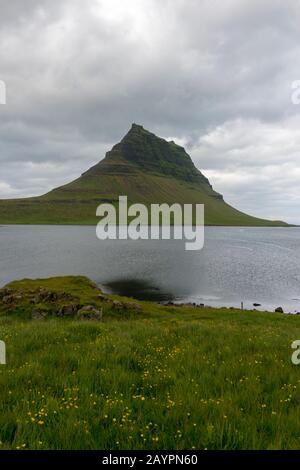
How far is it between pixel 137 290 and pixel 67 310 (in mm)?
31511

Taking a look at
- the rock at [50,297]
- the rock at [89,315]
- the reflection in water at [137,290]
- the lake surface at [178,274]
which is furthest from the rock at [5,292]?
the lake surface at [178,274]

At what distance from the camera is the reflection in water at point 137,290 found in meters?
59.0

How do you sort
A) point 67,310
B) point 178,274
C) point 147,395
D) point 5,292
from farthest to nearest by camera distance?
point 178,274
point 5,292
point 67,310
point 147,395

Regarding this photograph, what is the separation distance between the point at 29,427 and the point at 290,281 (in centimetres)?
7719

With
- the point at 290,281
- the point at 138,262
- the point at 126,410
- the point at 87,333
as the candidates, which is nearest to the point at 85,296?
the point at 87,333

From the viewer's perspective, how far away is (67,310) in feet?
109

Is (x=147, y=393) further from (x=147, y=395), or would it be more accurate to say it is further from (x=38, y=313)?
(x=38, y=313)

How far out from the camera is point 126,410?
591cm

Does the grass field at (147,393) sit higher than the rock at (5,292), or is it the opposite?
the grass field at (147,393)

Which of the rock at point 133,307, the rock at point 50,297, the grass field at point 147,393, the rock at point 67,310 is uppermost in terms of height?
the grass field at point 147,393

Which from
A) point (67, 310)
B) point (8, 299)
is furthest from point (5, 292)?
point (67, 310)

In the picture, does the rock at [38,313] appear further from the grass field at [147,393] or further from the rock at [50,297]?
the grass field at [147,393]

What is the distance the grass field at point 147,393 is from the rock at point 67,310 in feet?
71.4

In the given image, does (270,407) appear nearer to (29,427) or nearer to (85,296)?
(29,427)
